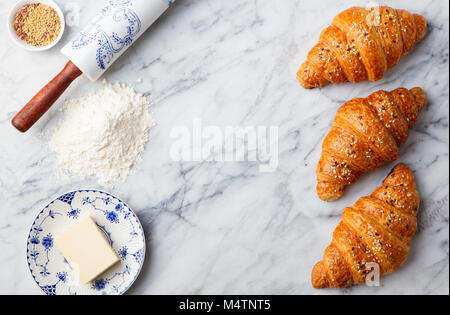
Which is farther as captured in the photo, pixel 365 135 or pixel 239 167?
pixel 239 167

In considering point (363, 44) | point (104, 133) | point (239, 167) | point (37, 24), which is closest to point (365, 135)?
point (363, 44)

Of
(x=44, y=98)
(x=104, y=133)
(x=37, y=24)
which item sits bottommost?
(x=104, y=133)

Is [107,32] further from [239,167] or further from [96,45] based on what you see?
[239,167]

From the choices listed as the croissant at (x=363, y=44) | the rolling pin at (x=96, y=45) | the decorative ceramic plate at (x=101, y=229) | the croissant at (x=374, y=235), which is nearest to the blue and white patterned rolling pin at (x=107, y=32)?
the rolling pin at (x=96, y=45)

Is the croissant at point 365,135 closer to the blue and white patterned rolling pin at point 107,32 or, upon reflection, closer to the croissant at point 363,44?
the croissant at point 363,44

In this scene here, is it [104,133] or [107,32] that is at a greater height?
[107,32]

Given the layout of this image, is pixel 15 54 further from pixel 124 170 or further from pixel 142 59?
pixel 124 170

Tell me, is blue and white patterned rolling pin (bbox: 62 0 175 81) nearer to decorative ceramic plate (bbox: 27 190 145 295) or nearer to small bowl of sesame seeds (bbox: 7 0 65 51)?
small bowl of sesame seeds (bbox: 7 0 65 51)
